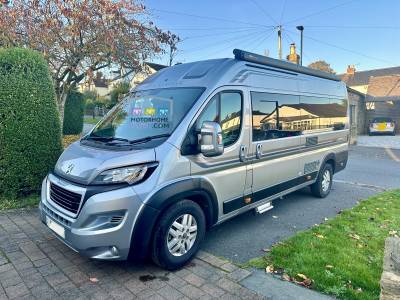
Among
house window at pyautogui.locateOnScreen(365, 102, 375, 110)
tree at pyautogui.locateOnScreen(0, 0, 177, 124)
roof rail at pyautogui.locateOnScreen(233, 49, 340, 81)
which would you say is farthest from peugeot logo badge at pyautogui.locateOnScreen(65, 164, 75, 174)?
house window at pyautogui.locateOnScreen(365, 102, 375, 110)

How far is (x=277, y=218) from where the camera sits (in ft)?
17.2

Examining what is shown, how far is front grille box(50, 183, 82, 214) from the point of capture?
308cm

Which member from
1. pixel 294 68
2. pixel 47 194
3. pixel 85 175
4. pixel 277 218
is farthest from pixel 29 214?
pixel 294 68

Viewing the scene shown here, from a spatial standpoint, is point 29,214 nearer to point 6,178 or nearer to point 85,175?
point 6,178

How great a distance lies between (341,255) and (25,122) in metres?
5.15

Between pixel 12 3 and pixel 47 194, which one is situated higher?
pixel 12 3

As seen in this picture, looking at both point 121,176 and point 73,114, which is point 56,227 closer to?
point 121,176

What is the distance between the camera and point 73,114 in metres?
16.3

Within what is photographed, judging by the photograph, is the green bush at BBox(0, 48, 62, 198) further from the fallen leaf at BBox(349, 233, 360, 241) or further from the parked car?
the parked car

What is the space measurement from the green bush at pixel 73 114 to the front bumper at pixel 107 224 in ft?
47.2

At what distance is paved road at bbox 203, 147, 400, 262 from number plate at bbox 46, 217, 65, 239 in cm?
176

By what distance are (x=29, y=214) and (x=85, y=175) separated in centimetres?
247

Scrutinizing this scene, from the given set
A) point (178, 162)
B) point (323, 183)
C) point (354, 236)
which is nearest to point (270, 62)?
point (178, 162)

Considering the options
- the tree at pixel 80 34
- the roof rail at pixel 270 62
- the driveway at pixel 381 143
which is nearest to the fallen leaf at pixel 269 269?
the roof rail at pixel 270 62
